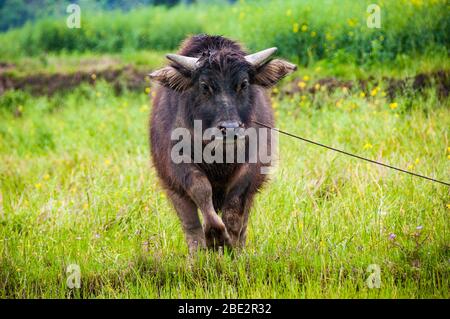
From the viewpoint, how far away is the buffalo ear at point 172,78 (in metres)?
5.19

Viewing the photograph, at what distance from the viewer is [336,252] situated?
4.96 meters

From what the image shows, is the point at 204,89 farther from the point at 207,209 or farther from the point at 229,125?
the point at 207,209

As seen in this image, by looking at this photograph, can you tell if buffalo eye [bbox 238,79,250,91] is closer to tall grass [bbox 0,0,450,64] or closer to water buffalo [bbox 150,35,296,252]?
water buffalo [bbox 150,35,296,252]

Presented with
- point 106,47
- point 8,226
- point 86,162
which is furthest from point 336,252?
point 106,47

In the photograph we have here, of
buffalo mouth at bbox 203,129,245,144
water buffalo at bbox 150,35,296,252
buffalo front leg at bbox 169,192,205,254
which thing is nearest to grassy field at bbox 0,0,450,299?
buffalo front leg at bbox 169,192,205,254

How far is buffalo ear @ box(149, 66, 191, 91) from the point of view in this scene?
5186mm

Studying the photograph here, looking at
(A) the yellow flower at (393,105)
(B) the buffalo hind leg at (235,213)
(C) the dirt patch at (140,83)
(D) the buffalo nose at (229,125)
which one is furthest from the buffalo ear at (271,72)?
(C) the dirt patch at (140,83)

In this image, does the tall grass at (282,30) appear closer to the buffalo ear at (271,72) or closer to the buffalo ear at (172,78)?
the buffalo ear at (271,72)

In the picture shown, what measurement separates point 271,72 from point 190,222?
50.6 inches

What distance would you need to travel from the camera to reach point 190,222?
5.41m

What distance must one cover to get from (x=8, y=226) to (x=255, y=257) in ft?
7.63

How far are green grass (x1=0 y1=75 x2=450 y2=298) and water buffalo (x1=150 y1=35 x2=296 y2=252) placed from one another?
0.26 m

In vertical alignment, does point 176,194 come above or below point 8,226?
above

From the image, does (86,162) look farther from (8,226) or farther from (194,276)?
(194,276)
